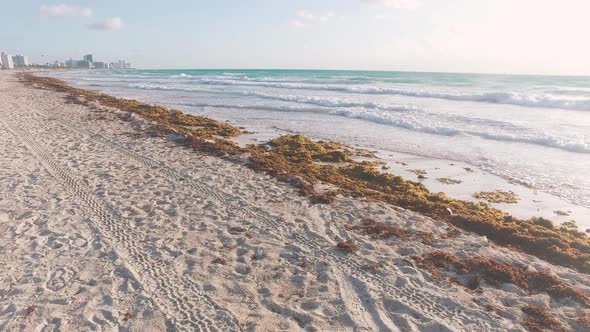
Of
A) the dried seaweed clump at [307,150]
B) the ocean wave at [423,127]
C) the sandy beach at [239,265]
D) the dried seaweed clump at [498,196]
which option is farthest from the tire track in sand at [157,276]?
the ocean wave at [423,127]

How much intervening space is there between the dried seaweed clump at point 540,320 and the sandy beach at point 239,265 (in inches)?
0.8

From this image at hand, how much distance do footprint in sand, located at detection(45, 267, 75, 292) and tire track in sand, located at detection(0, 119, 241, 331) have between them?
0.66 m

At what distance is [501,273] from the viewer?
495cm

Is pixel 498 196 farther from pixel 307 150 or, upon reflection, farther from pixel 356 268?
pixel 307 150

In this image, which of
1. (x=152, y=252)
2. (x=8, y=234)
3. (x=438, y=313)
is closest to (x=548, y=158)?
(x=438, y=313)

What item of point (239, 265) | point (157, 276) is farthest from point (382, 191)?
point (157, 276)

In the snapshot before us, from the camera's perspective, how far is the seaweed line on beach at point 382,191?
5.94 m

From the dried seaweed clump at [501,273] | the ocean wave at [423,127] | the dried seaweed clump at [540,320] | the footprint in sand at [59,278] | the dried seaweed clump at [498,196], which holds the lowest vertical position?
the dried seaweed clump at [540,320]

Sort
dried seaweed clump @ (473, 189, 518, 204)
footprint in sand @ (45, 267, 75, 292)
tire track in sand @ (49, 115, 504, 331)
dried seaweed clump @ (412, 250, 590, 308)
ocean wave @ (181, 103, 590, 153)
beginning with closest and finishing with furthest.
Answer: tire track in sand @ (49, 115, 504, 331), footprint in sand @ (45, 267, 75, 292), dried seaweed clump @ (412, 250, 590, 308), dried seaweed clump @ (473, 189, 518, 204), ocean wave @ (181, 103, 590, 153)

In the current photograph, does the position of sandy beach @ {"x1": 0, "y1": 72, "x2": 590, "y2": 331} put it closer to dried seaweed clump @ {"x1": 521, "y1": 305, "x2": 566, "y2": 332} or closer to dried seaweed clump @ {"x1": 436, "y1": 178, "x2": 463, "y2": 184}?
dried seaweed clump @ {"x1": 521, "y1": 305, "x2": 566, "y2": 332}

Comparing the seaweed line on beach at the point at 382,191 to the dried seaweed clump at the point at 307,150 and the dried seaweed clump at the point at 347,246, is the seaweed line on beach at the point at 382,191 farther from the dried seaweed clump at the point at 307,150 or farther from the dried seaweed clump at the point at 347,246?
the dried seaweed clump at the point at 347,246

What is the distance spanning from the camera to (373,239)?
5.89 meters

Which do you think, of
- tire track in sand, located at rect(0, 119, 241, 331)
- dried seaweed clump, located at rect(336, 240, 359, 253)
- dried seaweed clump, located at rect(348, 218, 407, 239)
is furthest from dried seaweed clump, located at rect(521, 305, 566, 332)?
tire track in sand, located at rect(0, 119, 241, 331)

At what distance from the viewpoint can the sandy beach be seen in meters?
4.02
